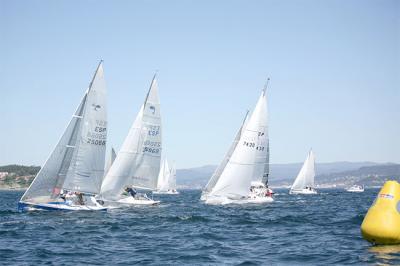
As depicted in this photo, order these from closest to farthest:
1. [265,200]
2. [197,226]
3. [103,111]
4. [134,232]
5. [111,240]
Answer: [111,240] → [134,232] → [197,226] → [103,111] → [265,200]

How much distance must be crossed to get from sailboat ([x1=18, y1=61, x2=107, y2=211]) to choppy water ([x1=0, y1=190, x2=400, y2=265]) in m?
2.01

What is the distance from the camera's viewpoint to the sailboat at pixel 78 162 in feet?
117

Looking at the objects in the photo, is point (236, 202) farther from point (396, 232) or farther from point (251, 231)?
point (396, 232)

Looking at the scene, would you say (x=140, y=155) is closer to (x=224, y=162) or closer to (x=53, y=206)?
(x=53, y=206)

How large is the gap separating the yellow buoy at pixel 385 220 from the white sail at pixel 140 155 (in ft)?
93.0

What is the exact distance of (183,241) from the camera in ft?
76.7

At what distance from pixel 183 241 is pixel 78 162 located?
650 inches

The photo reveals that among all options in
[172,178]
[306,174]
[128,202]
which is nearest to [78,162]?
[128,202]

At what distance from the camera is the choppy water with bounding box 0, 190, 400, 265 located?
18.5m

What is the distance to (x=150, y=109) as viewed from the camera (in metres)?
47.4

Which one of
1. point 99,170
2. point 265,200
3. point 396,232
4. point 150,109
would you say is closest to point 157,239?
point 396,232

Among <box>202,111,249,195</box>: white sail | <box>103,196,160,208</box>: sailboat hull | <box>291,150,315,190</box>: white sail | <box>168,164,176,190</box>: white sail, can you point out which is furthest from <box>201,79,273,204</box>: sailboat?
<box>168,164,176,190</box>: white sail

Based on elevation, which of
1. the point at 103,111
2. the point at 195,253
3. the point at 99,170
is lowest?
the point at 195,253

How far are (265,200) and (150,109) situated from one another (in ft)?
52.3
